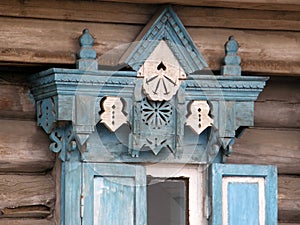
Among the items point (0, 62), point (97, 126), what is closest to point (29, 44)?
point (0, 62)

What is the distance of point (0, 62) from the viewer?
483 cm

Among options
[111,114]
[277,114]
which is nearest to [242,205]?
[277,114]

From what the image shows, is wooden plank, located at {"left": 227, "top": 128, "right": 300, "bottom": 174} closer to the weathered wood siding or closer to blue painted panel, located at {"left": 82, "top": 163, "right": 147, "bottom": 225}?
the weathered wood siding

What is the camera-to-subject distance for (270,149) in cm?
538

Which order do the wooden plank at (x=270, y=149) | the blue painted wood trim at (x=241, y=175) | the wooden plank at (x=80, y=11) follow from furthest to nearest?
the wooden plank at (x=270, y=149), the blue painted wood trim at (x=241, y=175), the wooden plank at (x=80, y=11)

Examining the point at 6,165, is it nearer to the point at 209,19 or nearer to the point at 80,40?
the point at 80,40

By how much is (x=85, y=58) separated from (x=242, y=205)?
1.00 metres

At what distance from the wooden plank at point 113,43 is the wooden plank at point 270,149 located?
34cm

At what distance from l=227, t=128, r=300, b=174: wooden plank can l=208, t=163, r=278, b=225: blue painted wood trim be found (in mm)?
161

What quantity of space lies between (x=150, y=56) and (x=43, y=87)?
50cm

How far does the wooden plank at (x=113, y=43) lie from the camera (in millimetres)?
4832

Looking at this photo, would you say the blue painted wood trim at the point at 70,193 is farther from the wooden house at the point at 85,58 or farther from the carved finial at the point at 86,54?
the carved finial at the point at 86,54

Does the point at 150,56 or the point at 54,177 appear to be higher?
the point at 150,56

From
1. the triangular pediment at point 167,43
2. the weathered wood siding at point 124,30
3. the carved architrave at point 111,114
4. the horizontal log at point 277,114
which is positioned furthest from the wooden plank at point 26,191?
the horizontal log at point 277,114
